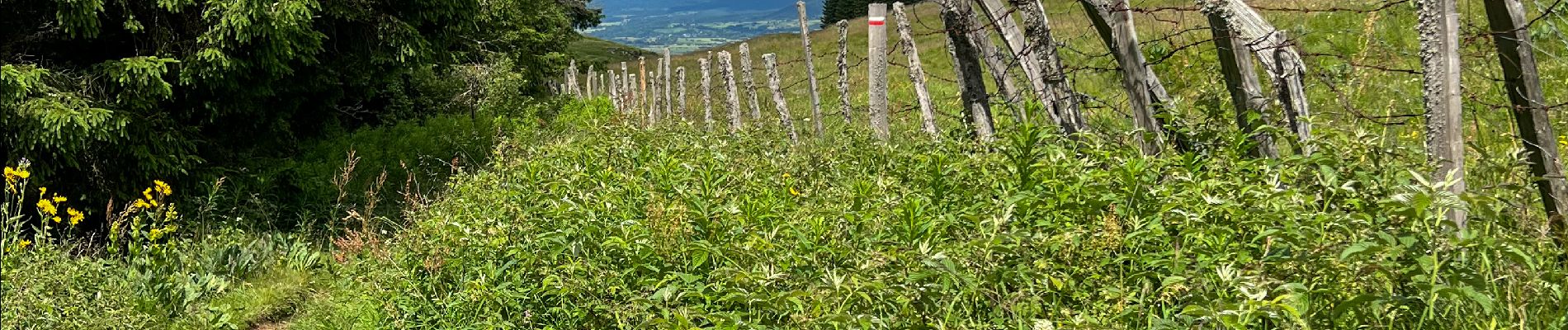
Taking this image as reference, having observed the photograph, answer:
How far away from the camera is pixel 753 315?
3336 mm

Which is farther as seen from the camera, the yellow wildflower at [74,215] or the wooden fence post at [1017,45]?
the yellow wildflower at [74,215]

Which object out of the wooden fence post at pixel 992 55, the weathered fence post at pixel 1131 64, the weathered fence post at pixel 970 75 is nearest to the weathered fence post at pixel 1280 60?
the weathered fence post at pixel 1131 64

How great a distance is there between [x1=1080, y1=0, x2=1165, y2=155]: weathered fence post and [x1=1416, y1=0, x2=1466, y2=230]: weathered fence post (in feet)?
4.77

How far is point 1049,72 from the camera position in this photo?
556cm

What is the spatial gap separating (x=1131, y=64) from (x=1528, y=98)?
66.4 inches

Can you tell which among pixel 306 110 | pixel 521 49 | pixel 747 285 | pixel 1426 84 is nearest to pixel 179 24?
pixel 306 110

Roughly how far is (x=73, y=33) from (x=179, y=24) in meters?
1.00

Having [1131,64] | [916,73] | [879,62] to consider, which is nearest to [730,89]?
[879,62]

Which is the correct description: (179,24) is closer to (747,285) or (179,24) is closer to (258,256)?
(258,256)

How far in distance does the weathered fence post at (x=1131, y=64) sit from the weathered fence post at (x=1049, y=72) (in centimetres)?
49

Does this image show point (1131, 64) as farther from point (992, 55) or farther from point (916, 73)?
point (916, 73)

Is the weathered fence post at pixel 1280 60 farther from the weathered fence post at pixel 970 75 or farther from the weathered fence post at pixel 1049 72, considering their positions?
the weathered fence post at pixel 970 75

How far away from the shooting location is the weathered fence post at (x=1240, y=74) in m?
4.32

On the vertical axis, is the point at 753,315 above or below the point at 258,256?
above
